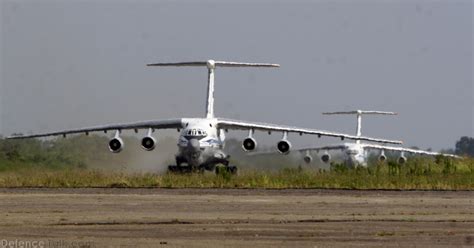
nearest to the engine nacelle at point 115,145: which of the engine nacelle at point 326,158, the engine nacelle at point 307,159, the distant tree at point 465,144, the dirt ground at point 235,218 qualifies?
the engine nacelle at point 307,159

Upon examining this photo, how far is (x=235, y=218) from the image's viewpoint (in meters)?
19.2

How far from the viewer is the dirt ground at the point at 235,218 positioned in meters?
15.2

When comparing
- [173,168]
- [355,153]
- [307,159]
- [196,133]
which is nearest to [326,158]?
[355,153]

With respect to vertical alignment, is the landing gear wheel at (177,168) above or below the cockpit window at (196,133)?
below

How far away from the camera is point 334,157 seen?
62906 millimetres

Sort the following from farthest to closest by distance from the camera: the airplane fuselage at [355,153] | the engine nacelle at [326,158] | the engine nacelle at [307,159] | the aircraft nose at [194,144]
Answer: the airplane fuselage at [355,153], the engine nacelle at [326,158], the engine nacelle at [307,159], the aircraft nose at [194,144]

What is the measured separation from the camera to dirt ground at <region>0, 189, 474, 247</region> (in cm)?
1518

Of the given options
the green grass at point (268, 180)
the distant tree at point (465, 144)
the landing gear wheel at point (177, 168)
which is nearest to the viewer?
the green grass at point (268, 180)

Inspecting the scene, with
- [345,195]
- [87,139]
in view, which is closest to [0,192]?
[345,195]

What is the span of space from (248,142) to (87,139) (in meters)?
8.02

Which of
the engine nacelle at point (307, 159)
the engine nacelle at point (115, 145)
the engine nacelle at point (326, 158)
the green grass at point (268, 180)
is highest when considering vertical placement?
the engine nacelle at point (326, 158)

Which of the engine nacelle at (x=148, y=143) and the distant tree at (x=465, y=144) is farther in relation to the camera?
the distant tree at (x=465, y=144)

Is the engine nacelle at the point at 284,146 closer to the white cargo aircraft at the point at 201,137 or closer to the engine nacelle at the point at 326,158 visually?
the white cargo aircraft at the point at 201,137

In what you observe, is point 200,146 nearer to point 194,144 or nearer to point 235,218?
point 194,144
